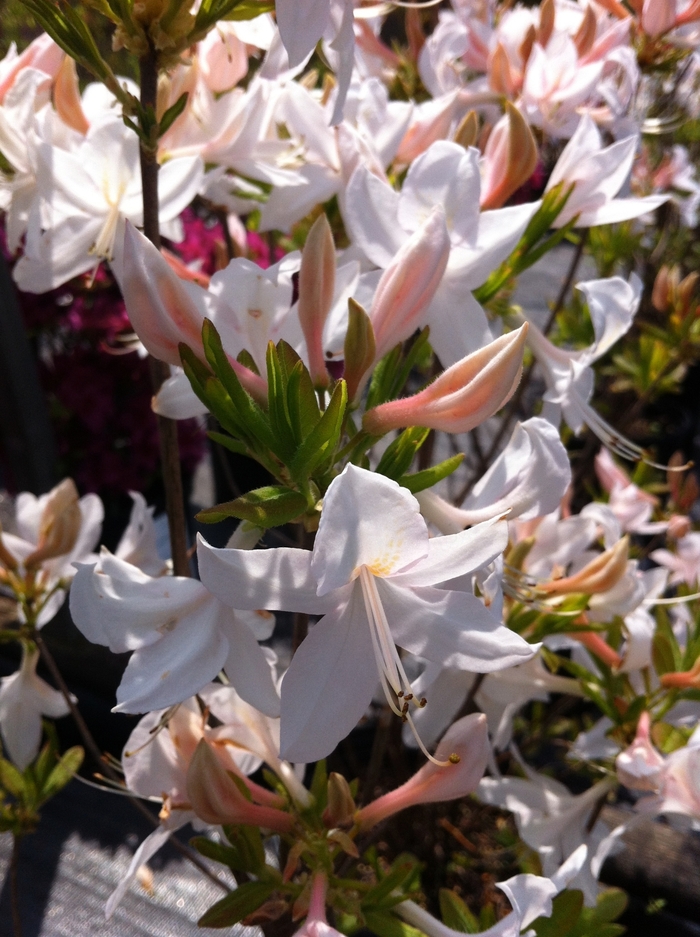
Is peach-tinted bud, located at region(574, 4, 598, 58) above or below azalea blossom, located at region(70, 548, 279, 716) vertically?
above

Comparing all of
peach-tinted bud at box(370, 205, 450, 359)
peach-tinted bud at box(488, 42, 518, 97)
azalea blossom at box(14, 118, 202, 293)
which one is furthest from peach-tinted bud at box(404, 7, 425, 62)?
peach-tinted bud at box(370, 205, 450, 359)

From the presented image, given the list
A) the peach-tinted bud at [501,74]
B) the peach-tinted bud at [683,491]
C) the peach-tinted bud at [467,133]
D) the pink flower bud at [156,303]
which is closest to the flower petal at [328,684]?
the pink flower bud at [156,303]

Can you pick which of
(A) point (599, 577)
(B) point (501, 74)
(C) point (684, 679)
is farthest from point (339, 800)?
(B) point (501, 74)

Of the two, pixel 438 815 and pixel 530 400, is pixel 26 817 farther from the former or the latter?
pixel 530 400

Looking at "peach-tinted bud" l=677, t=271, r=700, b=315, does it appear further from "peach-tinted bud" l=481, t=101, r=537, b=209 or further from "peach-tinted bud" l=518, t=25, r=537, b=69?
"peach-tinted bud" l=481, t=101, r=537, b=209

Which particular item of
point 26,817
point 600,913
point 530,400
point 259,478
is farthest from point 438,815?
point 530,400

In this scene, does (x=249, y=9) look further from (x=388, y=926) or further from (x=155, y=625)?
(x=388, y=926)
